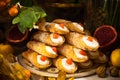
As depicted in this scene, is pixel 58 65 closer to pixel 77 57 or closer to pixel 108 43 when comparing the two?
pixel 77 57

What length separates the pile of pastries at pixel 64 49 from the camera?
3.62ft

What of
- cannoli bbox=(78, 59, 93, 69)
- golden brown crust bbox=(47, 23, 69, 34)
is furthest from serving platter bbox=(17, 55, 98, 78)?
golden brown crust bbox=(47, 23, 69, 34)

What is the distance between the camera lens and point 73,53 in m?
1.11

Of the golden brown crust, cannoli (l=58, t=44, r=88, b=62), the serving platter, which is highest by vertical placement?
the golden brown crust

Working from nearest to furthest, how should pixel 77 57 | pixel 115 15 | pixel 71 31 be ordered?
1. pixel 77 57
2. pixel 71 31
3. pixel 115 15

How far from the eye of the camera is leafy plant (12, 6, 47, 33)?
3.75 ft

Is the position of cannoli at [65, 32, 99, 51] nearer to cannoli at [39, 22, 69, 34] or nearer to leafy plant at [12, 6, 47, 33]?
cannoli at [39, 22, 69, 34]

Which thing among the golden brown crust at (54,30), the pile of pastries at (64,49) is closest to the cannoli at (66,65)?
the pile of pastries at (64,49)

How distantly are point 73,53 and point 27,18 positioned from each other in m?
0.23

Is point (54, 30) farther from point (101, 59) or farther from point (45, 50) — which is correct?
point (101, 59)

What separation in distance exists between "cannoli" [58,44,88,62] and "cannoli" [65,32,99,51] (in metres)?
0.02

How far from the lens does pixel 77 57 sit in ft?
3.58

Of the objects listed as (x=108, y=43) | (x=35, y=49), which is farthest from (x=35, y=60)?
(x=108, y=43)

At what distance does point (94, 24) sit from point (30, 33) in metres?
0.30
